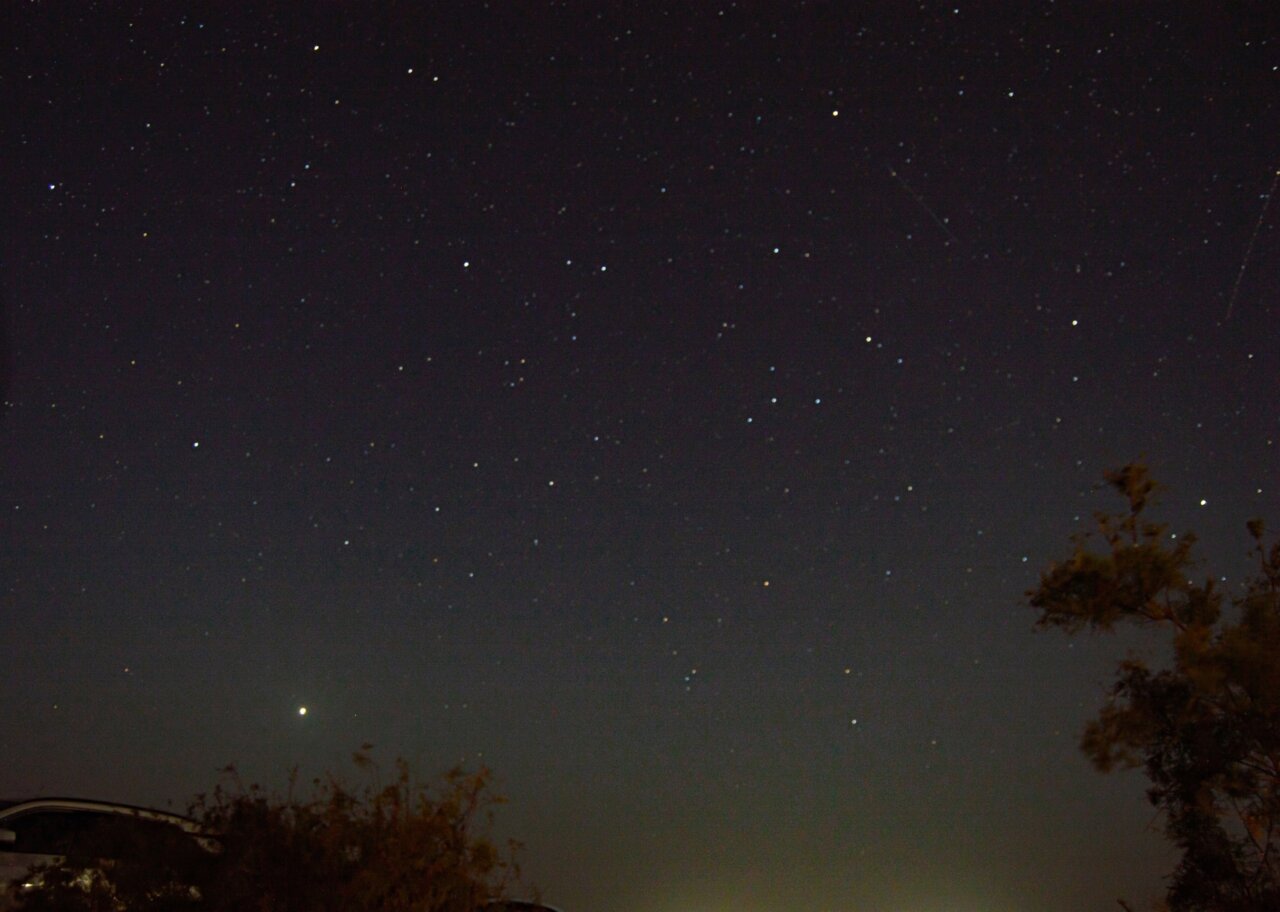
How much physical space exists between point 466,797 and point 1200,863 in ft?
26.1

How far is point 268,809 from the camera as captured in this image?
9672 mm

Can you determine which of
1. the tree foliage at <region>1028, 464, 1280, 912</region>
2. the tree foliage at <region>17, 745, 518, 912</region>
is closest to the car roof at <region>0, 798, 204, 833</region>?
the tree foliage at <region>17, 745, 518, 912</region>

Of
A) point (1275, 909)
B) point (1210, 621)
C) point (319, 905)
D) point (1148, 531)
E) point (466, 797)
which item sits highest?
point (1148, 531)

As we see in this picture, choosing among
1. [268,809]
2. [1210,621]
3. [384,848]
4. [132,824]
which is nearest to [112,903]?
[132,824]

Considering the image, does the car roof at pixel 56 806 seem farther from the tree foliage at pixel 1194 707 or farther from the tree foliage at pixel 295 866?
the tree foliage at pixel 1194 707

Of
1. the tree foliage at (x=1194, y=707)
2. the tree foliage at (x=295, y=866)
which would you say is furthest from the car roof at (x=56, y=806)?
the tree foliage at (x=1194, y=707)

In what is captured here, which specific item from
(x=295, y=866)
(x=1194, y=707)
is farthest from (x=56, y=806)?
(x=1194, y=707)

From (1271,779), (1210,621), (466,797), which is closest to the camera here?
(466,797)

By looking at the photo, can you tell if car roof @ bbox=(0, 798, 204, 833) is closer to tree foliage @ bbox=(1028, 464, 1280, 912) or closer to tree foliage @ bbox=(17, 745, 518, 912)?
tree foliage @ bbox=(17, 745, 518, 912)

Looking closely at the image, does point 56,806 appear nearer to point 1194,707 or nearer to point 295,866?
point 295,866

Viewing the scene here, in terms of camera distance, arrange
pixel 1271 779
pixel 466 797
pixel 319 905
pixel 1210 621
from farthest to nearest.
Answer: pixel 1210 621
pixel 1271 779
pixel 466 797
pixel 319 905

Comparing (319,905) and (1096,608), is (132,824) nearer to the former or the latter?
(319,905)

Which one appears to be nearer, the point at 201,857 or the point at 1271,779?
the point at 201,857

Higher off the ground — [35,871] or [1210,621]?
[1210,621]
